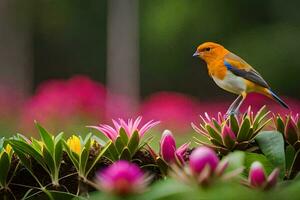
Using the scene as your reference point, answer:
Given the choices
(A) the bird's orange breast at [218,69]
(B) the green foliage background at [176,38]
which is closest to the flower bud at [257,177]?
(A) the bird's orange breast at [218,69]

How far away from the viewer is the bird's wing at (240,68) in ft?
8.43

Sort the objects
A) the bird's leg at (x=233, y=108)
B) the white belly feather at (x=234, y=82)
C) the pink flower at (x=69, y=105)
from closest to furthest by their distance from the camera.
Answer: the bird's leg at (x=233, y=108) < the white belly feather at (x=234, y=82) < the pink flower at (x=69, y=105)

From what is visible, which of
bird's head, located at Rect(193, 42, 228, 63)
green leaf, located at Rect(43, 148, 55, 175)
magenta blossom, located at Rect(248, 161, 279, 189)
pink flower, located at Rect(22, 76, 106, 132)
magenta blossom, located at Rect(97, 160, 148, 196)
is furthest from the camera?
pink flower, located at Rect(22, 76, 106, 132)

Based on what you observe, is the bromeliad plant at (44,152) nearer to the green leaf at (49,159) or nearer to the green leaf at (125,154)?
the green leaf at (49,159)

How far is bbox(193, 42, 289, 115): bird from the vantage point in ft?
8.30

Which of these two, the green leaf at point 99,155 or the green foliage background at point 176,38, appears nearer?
the green leaf at point 99,155

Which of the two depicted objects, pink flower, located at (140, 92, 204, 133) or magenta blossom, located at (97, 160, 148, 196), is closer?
magenta blossom, located at (97, 160, 148, 196)

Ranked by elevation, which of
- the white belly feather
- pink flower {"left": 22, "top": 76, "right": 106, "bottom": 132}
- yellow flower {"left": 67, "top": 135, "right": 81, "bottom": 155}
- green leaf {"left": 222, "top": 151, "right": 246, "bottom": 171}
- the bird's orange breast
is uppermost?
green leaf {"left": 222, "top": 151, "right": 246, "bottom": 171}

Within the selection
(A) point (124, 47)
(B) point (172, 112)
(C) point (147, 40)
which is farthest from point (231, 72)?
(C) point (147, 40)

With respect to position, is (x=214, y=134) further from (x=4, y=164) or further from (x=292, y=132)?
(x=4, y=164)

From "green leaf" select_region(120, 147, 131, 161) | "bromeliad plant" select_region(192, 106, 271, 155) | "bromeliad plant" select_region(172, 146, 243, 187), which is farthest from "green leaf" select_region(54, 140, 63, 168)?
"bromeliad plant" select_region(172, 146, 243, 187)

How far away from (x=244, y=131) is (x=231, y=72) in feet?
3.56

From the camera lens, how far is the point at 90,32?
17953 millimetres

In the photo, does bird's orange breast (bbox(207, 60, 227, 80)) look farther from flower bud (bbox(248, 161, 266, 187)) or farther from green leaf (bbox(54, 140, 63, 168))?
flower bud (bbox(248, 161, 266, 187))
